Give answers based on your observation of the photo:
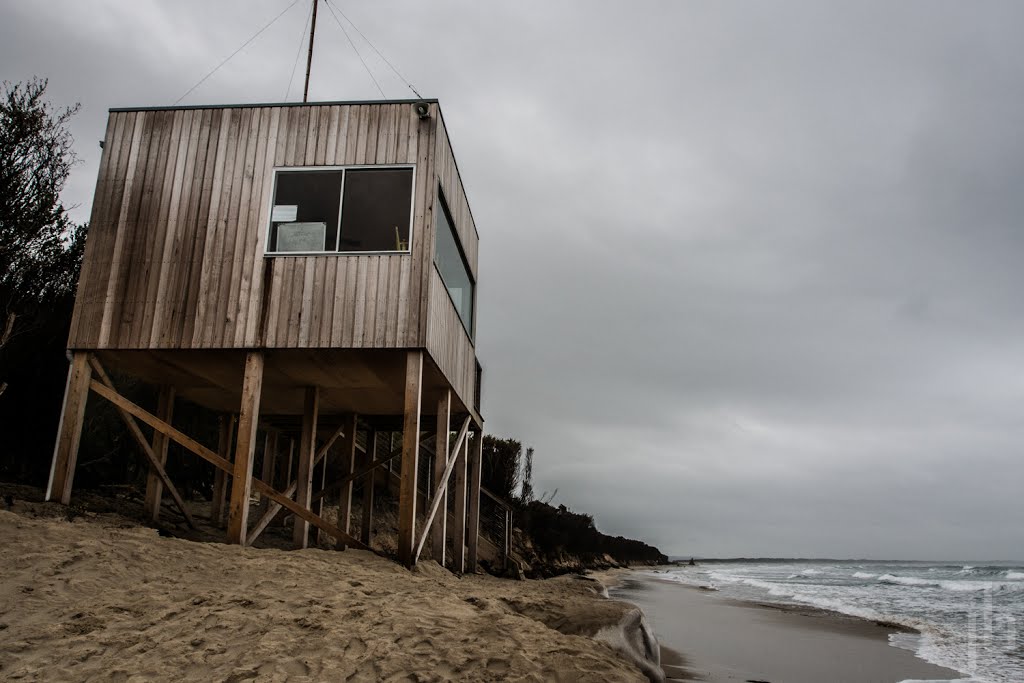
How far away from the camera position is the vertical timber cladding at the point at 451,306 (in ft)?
34.7

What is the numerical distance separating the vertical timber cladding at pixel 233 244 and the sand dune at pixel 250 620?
289 cm

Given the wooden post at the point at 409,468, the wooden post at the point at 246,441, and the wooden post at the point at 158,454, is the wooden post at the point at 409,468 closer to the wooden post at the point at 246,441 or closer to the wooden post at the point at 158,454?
the wooden post at the point at 246,441

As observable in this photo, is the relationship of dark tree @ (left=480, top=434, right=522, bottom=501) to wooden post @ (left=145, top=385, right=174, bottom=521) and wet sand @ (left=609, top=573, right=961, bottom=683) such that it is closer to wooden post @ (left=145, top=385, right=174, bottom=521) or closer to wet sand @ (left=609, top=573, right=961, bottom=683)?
wet sand @ (left=609, top=573, right=961, bottom=683)

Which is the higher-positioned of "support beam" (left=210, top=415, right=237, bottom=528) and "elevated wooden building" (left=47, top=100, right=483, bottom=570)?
"elevated wooden building" (left=47, top=100, right=483, bottom=570)

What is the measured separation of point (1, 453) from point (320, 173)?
8210mm

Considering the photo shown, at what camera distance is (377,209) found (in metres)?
10.5

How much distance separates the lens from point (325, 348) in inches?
393

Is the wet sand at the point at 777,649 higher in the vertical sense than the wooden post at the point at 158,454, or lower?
lower

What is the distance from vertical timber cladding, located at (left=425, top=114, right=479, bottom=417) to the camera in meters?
10.6

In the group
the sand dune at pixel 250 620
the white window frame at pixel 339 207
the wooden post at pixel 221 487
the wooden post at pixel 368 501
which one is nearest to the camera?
the sand dune at pixel 250 620

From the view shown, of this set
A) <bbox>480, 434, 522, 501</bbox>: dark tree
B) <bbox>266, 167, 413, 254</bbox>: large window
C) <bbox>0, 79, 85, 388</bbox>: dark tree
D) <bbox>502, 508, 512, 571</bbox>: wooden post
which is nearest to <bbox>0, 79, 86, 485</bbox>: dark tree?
<bbox>0, 79, 85, 388</bbox>: dark tree

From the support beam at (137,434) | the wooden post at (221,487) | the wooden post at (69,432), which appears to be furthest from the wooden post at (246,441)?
the wooden post at (221,487)

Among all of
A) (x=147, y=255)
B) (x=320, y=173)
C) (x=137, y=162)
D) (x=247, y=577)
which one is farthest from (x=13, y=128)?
(x=247, y=577)

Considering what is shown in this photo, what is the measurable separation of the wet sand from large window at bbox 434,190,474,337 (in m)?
6.24
